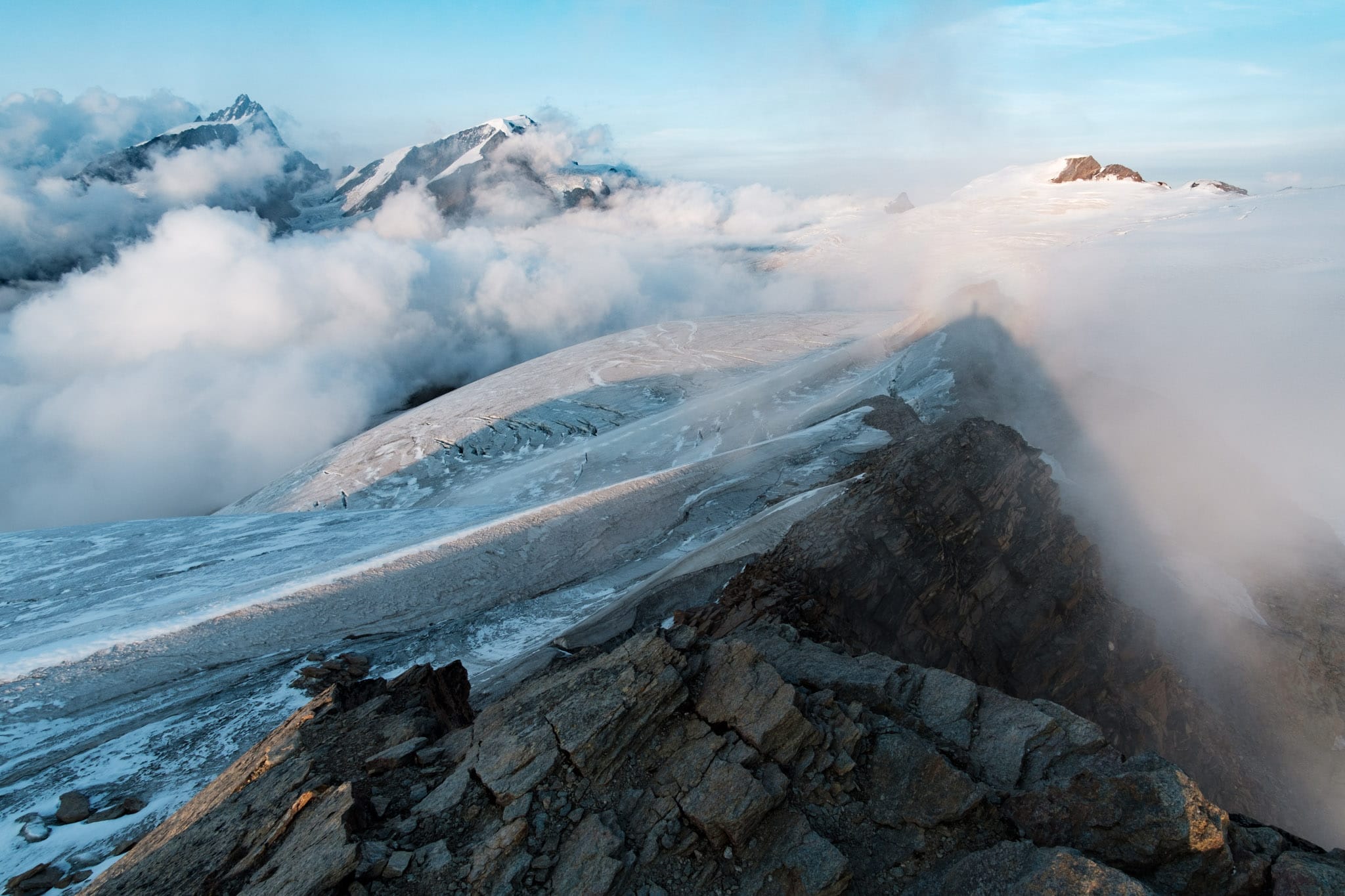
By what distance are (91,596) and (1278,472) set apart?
61.2 m

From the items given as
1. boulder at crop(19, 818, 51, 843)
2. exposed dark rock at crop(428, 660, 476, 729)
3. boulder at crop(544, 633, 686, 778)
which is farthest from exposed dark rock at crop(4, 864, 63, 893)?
boulder at crop(544, 633, 686, 778)

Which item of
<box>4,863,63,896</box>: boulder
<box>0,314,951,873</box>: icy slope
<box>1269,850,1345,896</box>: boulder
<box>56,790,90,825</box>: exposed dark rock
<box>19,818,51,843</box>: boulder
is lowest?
<box>0,314,951,873</box>: icy slope

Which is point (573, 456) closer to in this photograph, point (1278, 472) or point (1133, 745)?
point (1133, 745)

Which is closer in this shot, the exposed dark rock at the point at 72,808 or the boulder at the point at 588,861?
the boulder at the point at 588,861

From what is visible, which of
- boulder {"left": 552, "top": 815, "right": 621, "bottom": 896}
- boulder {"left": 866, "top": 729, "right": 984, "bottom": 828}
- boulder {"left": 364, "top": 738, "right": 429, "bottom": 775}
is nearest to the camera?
boulder {"left": 552, "top": 815, "right": 621, "bottom": 896}

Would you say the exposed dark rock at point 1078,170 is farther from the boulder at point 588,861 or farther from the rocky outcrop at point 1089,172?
the boulder at point 588,861

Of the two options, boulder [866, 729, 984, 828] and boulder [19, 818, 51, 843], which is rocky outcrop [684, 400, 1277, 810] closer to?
boulder [866, 729, 984, 828]

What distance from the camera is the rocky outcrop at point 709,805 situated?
8375 mm

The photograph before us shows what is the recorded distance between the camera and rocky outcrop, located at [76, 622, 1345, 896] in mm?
8375

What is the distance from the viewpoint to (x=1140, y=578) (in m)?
29.5

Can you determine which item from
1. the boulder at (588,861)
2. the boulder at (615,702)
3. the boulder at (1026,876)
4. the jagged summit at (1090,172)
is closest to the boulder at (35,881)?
the boulder at (615,702)

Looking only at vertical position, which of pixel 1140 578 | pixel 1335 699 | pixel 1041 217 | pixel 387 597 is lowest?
pixel 1335 699

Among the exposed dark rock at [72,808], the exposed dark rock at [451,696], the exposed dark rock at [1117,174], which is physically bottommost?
the exposed dark rock at [72,808]

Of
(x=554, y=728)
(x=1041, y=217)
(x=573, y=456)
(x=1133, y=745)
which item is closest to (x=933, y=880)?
(x=554, y=728)
